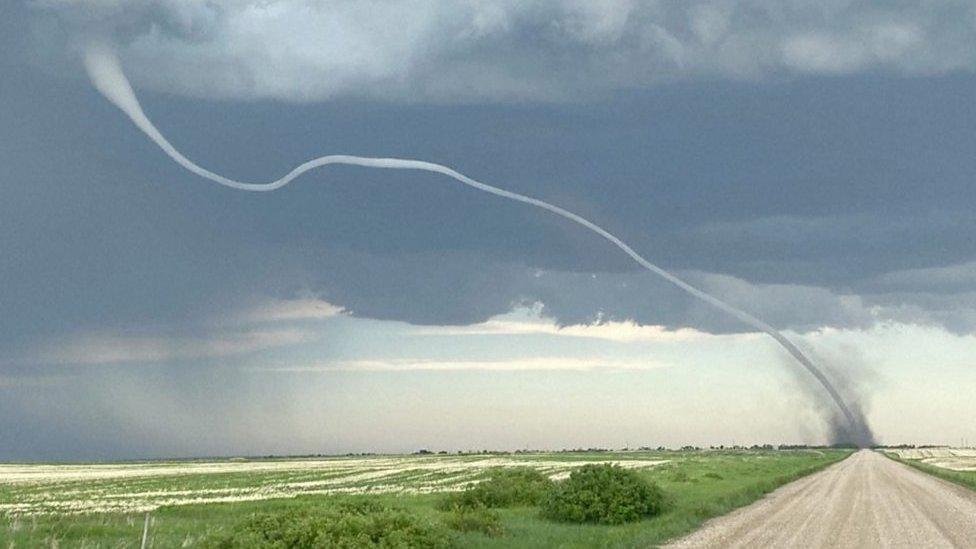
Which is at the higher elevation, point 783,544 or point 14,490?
point 14,490

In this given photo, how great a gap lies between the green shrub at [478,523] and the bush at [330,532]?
7.28m

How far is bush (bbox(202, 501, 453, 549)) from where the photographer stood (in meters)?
25.3

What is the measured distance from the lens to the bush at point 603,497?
131ft

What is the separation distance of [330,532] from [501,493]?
23176mm

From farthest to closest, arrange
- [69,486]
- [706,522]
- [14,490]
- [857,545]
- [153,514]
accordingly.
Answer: [69,486] < [14,490] < [153,514] < [706,522] < [857,545]

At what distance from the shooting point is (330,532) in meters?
26.0

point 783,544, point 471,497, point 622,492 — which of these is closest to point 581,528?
point 622,492

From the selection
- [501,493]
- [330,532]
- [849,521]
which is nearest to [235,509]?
[501,493]

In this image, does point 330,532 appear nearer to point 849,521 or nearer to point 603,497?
point 603,497

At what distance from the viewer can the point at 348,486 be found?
75750mm

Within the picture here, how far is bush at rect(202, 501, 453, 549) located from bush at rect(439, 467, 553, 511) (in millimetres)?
18539

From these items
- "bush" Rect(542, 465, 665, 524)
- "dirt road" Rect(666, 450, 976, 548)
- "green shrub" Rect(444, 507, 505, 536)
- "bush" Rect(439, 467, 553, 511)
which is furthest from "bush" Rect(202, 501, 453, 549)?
"bush" Rect(439, 467, 553, 511)

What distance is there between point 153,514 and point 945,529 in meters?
33.5

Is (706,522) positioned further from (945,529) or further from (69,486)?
(69,486)
